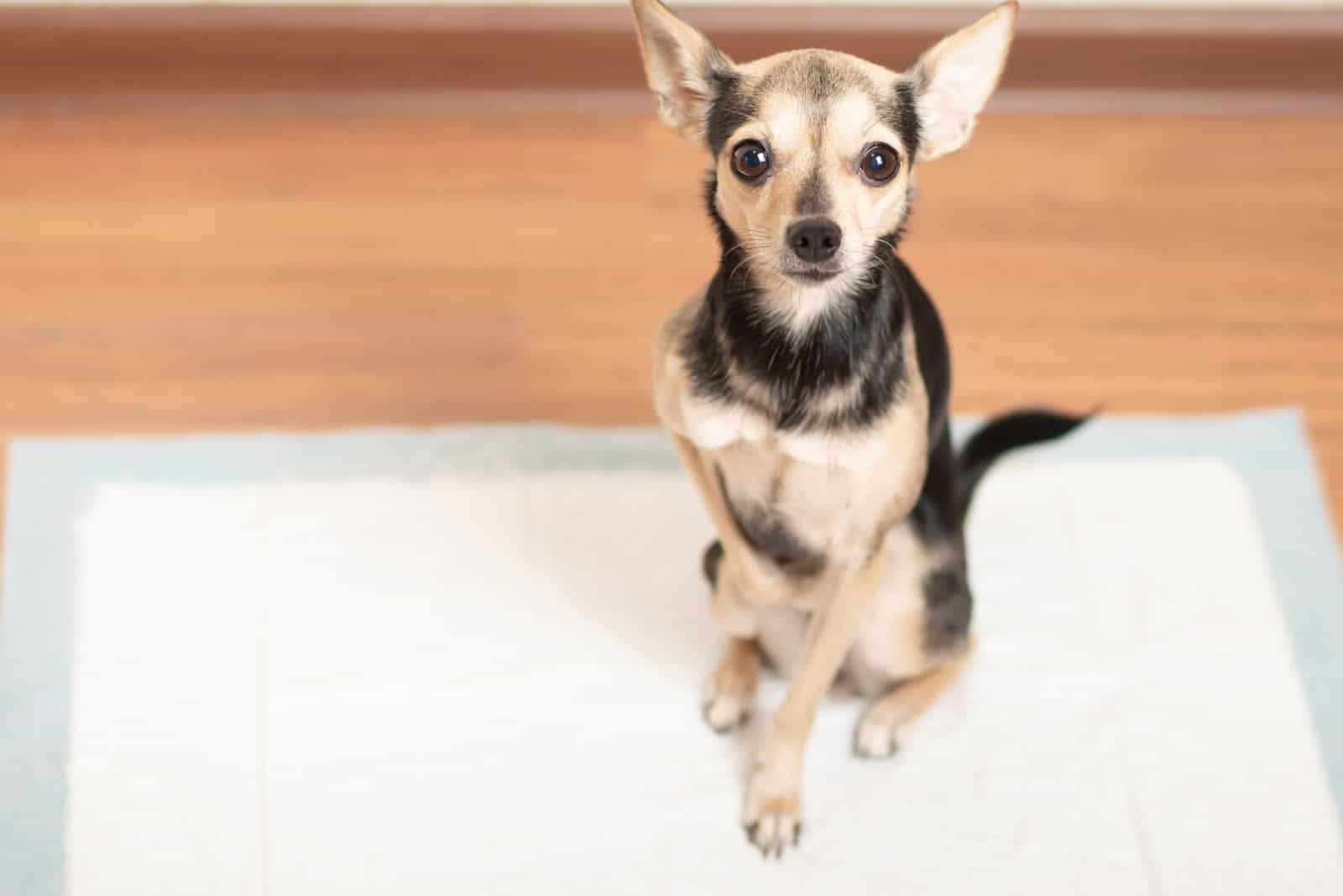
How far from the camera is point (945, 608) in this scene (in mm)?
1939

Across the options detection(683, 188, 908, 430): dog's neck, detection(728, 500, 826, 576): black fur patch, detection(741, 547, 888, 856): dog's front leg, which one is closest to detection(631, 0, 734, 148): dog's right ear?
detection(683, 188, 908, 430): dog's neck

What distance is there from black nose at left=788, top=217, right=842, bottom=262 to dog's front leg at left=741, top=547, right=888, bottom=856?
0.43 meters

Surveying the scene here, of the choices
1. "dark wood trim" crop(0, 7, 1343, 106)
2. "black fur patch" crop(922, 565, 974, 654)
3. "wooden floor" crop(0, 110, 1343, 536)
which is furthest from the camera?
"dark wood trim" crop(0, 7, 1343, 106)

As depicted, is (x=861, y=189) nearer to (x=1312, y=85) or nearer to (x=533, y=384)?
(x=533, y=384)

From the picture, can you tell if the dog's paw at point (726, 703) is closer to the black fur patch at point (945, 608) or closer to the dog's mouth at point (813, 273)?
the black fur patch at point (945, 608)

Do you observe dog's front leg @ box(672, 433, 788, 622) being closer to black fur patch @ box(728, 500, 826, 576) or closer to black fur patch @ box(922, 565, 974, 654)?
black fur patch @ box(728, 500, 826, 576)

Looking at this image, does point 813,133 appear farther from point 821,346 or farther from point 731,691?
point 731,691

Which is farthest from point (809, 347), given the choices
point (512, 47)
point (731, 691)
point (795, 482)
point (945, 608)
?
point (512, 47)

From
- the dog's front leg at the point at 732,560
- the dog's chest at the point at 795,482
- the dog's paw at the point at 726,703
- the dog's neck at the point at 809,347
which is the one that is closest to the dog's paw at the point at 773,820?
the dog's paw at the point at 726,703

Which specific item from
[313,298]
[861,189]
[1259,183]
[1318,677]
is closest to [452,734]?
[313,298]

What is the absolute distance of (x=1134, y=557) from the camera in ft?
7.72

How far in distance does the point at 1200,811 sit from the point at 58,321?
6.98 feet

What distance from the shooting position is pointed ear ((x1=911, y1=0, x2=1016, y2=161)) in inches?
61.1

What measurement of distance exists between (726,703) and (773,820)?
20 centimetres
